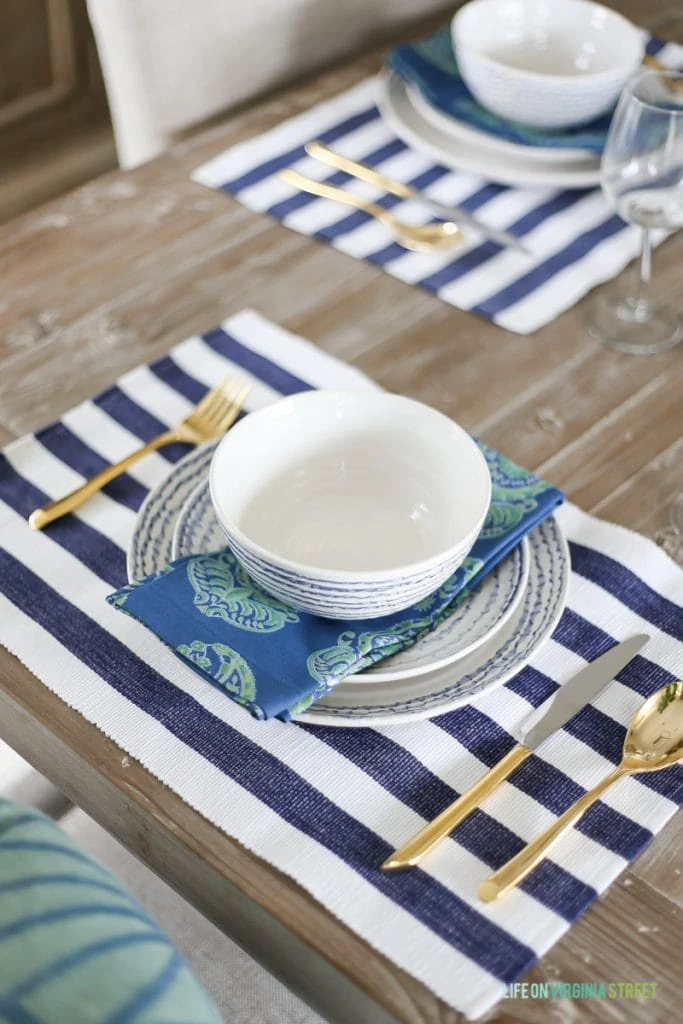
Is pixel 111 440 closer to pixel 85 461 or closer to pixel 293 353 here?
pixel 85 461

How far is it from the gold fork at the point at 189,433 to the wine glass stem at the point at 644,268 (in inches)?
12.4

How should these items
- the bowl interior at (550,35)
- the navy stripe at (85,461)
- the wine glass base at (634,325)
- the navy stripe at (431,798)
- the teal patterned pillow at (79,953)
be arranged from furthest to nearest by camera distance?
the bowl interior at (550,35) → the wine glass base at (634,325) → the navy stripe at (85,461) → the navy stripe at (431,798) → the teal patterned pillow at (79,953)

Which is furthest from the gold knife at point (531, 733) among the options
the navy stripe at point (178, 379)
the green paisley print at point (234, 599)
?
the navy stripe at point (178, 379)

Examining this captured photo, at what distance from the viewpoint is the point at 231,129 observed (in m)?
1.14

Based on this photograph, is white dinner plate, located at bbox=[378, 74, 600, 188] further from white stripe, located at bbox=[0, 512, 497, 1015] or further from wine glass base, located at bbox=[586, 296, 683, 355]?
white stripe, located at bbox=[0, 512, 497, 1015]

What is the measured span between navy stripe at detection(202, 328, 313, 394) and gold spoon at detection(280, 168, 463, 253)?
0.19 m

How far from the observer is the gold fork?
29.9 inches

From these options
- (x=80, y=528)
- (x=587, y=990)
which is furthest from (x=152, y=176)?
(x=587, y=990)

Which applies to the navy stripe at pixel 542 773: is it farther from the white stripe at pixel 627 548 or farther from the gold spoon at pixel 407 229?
the gold spoon at pixel 407 229

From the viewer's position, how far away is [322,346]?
0.91 meters

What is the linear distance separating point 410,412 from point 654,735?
224 mm

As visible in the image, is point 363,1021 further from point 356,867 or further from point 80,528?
point 80,528

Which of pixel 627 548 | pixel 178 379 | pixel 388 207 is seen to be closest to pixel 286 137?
pixel 388 207

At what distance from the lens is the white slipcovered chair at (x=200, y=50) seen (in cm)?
122
